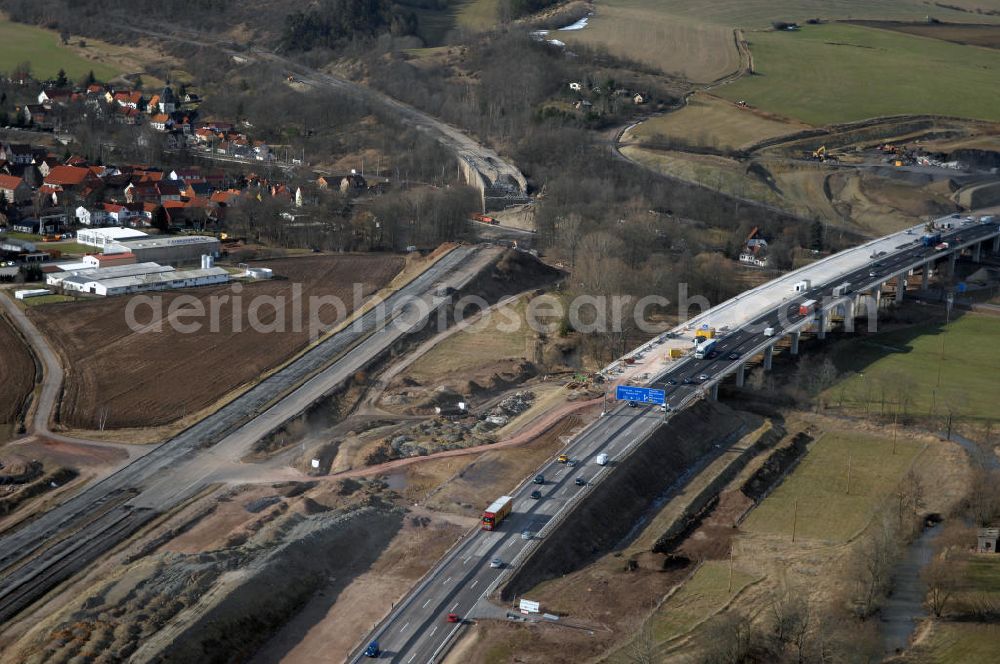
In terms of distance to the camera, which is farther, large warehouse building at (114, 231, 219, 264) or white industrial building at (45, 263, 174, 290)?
large warehouse building at (114, 231, 219, 264)

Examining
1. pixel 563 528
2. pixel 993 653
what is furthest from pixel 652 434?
pixel 993 653

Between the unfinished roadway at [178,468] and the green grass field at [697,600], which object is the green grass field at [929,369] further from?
the unfinished roadway at [178,468]

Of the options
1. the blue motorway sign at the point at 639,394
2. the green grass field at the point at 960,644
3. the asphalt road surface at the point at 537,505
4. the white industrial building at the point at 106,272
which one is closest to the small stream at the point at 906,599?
the green grass field at the point at 960,644

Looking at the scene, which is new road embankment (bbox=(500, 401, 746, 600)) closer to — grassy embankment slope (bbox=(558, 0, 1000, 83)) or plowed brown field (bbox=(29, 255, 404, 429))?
plowed brown field (bbox=(29, 255, 404, 429))

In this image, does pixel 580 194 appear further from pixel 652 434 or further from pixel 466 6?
pixel 466 6

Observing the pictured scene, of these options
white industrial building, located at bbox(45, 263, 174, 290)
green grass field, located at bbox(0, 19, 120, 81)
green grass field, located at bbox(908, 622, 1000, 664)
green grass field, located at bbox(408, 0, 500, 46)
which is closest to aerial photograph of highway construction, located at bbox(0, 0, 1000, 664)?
green grass field, located at bbox(908, 622, 1000, 664)

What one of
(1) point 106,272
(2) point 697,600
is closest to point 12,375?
(1) point 106,272

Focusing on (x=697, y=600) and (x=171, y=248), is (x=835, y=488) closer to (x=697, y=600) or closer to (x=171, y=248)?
(x=697, y=600)
